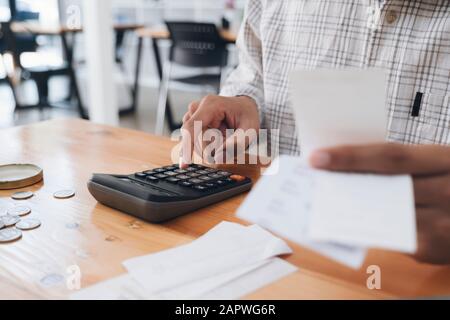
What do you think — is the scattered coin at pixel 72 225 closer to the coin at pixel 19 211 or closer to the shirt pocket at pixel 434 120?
the coin at pixel 19 211

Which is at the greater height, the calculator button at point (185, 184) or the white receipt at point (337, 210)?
the white receipt at point (337, 210)

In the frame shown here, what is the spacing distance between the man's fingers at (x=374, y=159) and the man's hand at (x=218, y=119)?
13.2 inches

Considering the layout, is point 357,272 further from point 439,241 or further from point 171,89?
point 171,89

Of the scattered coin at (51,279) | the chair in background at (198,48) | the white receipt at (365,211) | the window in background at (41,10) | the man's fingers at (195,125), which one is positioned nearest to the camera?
the white receipt at (365,211)

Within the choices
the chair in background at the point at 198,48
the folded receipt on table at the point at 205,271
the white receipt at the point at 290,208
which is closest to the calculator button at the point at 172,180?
the folded receipt on table at the point at 205,271

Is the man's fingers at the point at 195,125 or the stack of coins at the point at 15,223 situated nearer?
the stack of coins at the point at 15,223

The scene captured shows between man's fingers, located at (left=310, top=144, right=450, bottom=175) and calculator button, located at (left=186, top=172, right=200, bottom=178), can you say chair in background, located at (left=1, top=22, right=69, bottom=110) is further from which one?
man's fingers, located at (left=310, top=144, right=450, bottom=175)

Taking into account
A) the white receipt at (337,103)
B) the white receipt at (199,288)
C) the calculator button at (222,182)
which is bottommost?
the white receipt at (199,288)

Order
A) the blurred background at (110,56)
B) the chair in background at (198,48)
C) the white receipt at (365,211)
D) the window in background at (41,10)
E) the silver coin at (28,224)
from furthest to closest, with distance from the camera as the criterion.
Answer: the window in background at (41,10), the chair in background at (198,48), the blurred background at (110,56), the silver coin at (28,224), the white receipt at (365,211)

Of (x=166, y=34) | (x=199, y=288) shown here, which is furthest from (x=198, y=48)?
(x=199, y=288)

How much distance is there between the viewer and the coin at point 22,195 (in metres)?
0.56

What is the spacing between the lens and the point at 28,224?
0.48 meters

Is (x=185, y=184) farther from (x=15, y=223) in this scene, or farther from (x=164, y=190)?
(x=15, y=223)

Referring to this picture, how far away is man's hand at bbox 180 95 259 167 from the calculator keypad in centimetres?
4
